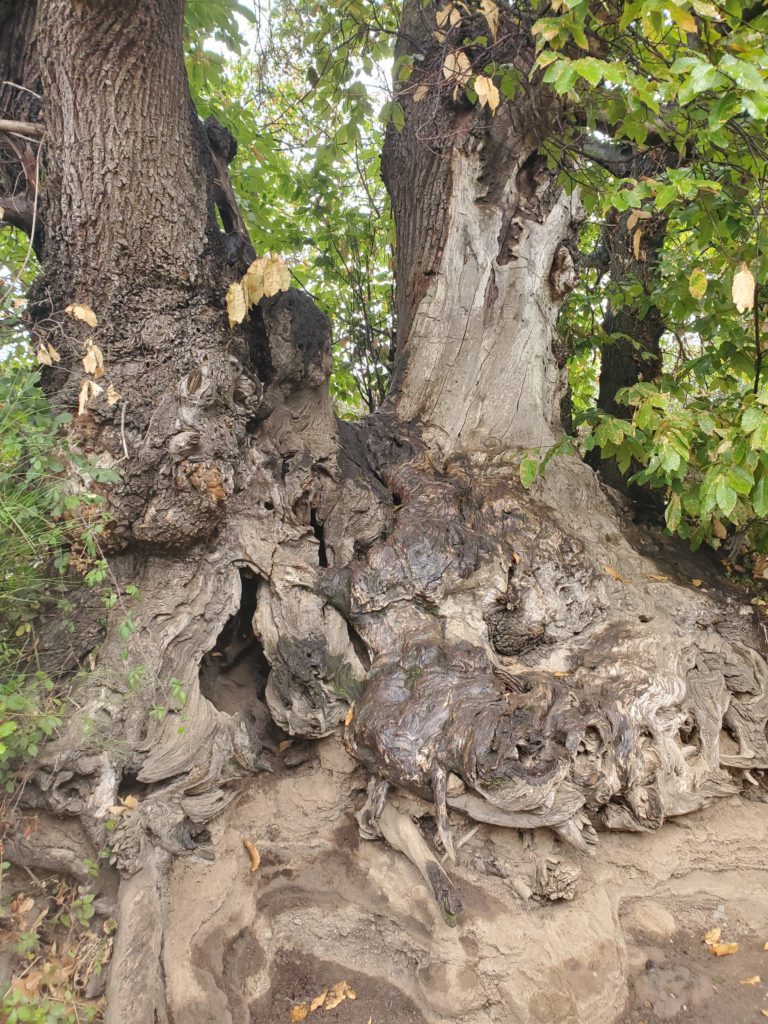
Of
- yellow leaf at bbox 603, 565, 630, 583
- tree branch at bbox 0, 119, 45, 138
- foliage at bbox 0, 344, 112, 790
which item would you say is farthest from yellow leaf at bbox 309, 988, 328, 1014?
tree branch at bbox 0, 119, 45, 138

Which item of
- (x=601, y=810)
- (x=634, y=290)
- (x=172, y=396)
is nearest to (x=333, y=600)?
(x=172, y=396)

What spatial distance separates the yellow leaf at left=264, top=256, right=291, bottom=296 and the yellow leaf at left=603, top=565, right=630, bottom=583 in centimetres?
218

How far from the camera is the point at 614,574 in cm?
346

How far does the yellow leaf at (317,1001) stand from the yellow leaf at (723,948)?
1466 mm

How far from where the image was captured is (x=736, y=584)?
3.65 m

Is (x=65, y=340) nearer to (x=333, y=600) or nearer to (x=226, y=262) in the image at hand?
(x=226, y=262)

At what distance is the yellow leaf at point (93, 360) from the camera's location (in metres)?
2.57

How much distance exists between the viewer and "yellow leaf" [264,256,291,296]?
265 cm

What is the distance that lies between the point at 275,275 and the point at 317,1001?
8.97 ft

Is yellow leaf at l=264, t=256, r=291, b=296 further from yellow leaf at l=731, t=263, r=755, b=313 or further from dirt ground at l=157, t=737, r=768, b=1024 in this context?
dirt ground at l=157, t=737, r=768, b=1024

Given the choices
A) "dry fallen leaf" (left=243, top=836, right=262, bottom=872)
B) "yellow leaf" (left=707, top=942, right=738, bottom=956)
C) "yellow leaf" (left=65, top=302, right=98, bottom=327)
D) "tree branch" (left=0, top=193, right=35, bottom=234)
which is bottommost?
"dry fallen leaf" (left=243, top=836, right=262, bottom=872)

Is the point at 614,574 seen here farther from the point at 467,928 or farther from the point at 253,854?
the point at 253,854

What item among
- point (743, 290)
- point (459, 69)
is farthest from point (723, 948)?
point (459, 69)

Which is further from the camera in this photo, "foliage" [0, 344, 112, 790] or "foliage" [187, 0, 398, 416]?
"foliage" [187, 0, 398, 416]
